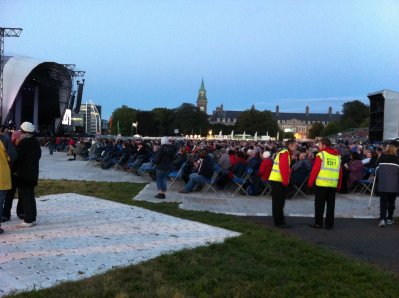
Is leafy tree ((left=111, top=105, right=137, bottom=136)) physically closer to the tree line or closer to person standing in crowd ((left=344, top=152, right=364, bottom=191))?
the tree line

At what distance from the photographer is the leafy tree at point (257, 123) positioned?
10744cm

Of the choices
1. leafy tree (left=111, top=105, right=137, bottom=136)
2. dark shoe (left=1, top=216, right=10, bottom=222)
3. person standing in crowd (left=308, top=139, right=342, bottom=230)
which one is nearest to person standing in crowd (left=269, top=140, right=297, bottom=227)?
person standing in crowd (left=308, top=139, right=342, bottom=230)

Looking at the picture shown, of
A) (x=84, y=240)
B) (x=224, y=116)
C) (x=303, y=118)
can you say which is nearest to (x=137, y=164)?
(x=84, y=240)

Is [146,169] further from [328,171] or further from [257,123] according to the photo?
[257,123]

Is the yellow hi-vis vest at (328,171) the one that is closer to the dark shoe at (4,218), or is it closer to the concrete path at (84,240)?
the concrete path at (84,240)

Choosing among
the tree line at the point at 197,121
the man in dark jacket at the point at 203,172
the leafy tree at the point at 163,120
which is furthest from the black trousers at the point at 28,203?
the leafy tree at the point at 163,120

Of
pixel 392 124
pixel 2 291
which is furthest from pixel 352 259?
pixel 392 124

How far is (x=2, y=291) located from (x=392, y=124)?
32.6 meters

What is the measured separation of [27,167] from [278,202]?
169 inches

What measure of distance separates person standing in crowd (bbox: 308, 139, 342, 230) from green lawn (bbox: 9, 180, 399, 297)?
151 centimetres

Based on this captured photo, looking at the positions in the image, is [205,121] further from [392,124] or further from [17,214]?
[17,214]

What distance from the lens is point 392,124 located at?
3247 cm

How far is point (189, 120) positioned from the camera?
104m

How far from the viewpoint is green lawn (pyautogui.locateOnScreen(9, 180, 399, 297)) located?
439 centimetres
